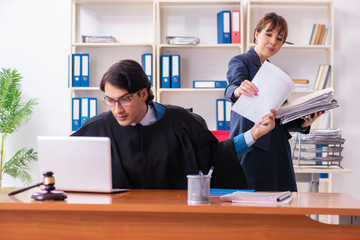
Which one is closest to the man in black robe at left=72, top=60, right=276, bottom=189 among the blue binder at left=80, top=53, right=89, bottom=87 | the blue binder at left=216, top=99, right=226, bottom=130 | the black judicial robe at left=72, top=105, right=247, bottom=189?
the black judicial robe at left=72, top=105, right=247, bottom=189

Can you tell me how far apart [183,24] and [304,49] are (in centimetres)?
123

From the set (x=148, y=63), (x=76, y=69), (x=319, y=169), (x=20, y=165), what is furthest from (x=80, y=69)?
(x=319, y=169)

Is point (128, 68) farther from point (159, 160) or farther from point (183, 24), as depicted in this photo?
point (183, 24)

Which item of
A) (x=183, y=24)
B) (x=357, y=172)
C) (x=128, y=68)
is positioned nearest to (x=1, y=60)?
(x=183, y=24)

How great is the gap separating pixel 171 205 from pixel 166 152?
0.66 meters

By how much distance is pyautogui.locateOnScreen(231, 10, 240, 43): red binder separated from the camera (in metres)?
4.91

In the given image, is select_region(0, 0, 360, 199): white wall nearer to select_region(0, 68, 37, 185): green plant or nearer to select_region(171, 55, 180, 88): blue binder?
select_region(0, 68, 37, 185): green plant

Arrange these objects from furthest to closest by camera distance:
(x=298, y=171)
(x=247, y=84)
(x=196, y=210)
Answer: (x=298, y=171), (x=247, y=84), (x=196, y=210)

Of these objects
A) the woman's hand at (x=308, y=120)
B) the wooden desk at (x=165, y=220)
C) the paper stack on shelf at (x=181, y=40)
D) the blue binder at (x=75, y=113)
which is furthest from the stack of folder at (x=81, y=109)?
the wooden desk at (x=165, y=220)

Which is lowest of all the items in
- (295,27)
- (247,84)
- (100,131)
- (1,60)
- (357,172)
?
(357,172)

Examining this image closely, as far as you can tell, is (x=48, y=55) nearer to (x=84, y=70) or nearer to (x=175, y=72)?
(x=84, y=70)

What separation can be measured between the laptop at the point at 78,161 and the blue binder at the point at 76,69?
Result: 299 cm

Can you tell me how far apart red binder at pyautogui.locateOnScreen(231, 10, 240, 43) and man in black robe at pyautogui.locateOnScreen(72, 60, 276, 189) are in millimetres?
2604

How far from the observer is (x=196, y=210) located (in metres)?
1.68
